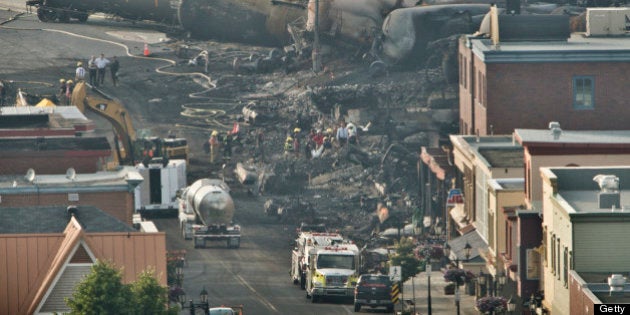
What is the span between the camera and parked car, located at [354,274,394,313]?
84.4m

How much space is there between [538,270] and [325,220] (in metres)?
23.8

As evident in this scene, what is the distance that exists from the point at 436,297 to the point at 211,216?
13.9 m

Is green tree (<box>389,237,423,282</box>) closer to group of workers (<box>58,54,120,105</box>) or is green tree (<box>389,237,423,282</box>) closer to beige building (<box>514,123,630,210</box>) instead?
beige building (<box>514,123,630,210</box>)

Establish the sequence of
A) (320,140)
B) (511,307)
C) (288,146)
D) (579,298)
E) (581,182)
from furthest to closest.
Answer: (288,146) < (320,140) < (511,307) < (581,182) < (579,298)

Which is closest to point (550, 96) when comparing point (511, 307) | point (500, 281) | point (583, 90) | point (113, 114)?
point (583, 90)

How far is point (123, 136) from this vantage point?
111 m

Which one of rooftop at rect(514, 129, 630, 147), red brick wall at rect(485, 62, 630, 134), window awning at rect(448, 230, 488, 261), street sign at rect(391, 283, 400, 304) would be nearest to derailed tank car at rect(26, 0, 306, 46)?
red brick wall at rect(485, 62, 630, 134)

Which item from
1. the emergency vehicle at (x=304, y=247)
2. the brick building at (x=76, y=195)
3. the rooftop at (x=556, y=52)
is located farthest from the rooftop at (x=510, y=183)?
the brick building at (x=76, y=195)

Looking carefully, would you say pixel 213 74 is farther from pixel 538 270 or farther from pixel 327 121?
pixel 538 270

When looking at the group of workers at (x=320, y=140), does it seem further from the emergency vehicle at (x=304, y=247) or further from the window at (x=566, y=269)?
the window at (x=566, y=269)

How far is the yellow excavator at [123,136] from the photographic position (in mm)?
110000

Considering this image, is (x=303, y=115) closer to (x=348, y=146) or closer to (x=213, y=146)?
(x=213, y=146)

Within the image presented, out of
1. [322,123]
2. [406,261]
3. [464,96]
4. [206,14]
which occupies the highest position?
[206,14]

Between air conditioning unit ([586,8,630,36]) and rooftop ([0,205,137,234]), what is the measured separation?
40.6 metres
